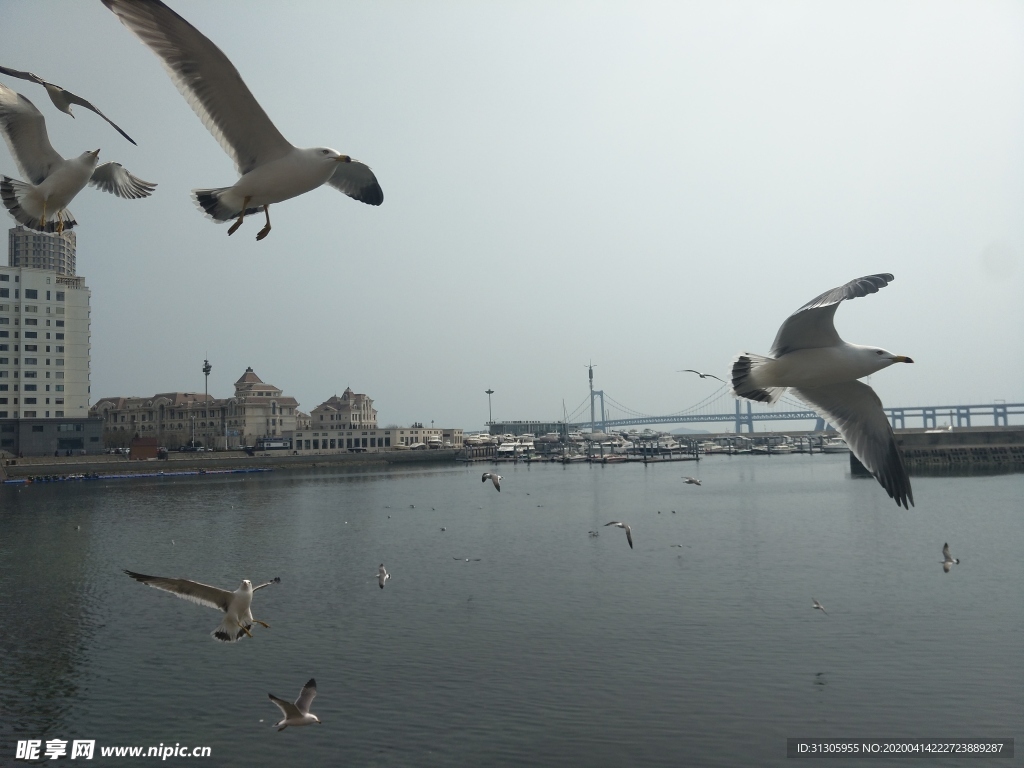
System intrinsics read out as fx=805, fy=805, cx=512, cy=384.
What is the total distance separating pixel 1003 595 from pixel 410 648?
432 inches

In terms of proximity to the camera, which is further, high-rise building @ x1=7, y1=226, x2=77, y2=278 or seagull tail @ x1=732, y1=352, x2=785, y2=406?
high-rise building @ x1=7, y1=226, x2=77, y2=278

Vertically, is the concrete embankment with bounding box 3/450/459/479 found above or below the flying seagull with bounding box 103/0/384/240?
below

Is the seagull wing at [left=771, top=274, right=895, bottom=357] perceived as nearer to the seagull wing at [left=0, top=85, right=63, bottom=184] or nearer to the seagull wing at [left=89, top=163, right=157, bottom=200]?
the seagull wing at [left=89, top=163, right=157, bottom=200]

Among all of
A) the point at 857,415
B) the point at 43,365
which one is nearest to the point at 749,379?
the point at 857,415

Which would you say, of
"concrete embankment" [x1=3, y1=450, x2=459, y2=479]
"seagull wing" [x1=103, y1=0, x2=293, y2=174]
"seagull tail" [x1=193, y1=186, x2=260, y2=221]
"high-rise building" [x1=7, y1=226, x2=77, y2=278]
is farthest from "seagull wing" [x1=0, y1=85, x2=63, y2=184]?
"high-rise building" [x1=7, y1=226, x2=77, y2=278]

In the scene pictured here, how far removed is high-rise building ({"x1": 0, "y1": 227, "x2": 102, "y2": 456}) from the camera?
189 feet

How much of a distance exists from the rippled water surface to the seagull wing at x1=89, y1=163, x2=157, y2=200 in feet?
20.4

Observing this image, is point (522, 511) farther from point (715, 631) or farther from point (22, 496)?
point (22, 496)

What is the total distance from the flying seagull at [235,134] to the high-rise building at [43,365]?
61468 mm

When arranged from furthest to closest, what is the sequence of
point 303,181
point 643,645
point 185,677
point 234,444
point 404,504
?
point 234,444, point 404,504, point 643,645, point 185,677, point 303,181

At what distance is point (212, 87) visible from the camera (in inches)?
147

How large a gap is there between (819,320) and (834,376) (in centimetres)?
34

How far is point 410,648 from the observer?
1205 centimetres

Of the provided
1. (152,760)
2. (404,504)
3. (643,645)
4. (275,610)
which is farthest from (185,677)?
(404,504)
